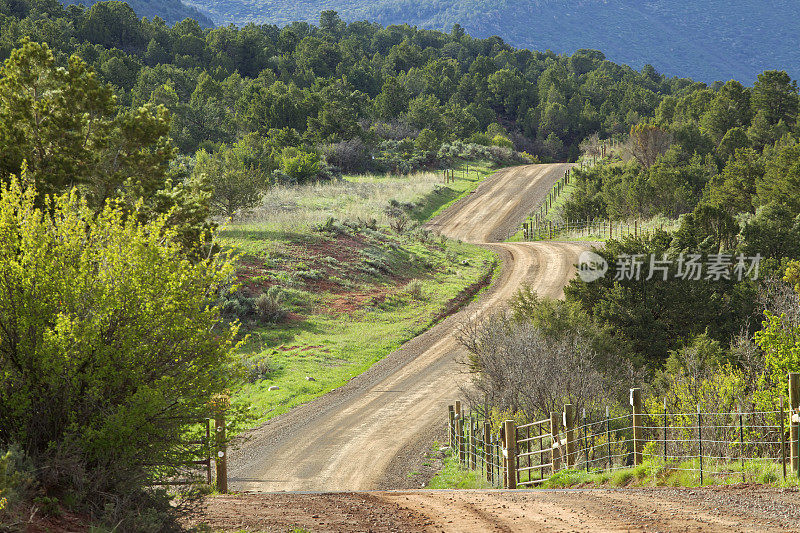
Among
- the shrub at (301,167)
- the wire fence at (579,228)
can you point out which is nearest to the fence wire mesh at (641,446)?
the wire fence at (579,228)

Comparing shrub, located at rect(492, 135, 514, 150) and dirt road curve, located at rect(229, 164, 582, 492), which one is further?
shrub, located at rect(492, 135, 514, 150)

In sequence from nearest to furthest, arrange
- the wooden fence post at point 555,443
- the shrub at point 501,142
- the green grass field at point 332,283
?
the wooden fence post at point 555,443, the green grass field at point 332,283, the shrub at point 501,142

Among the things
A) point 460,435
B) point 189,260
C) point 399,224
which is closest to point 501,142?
point 399,224

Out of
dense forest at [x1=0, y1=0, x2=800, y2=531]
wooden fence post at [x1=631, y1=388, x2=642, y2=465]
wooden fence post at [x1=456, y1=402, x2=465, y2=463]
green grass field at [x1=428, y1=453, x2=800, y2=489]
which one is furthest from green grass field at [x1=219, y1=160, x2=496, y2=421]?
wooden fence post at [x1=631, y1=388, x2=642, y2=465]

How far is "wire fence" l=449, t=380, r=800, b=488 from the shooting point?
12.4m

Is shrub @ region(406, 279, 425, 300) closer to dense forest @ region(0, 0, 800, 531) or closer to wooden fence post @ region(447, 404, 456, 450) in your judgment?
dense forest @ region(0, 0, 800, 531)

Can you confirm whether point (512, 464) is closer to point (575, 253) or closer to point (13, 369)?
point (13, 369)

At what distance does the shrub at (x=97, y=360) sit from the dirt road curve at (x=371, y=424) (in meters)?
7.66

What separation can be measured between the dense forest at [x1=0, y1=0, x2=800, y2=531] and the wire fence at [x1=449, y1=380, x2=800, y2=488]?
1185 millimetres

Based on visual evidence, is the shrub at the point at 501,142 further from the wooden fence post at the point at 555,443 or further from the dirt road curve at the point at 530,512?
the dirt road curve at the point at 530,512

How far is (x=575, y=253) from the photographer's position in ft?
139

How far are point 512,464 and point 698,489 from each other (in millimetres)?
4387

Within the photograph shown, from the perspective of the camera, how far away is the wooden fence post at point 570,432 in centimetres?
1534

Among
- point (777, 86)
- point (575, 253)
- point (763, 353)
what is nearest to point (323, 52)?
point (777, 86)
